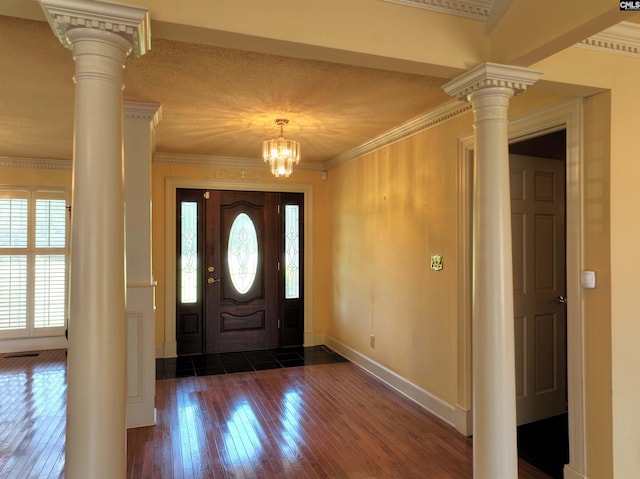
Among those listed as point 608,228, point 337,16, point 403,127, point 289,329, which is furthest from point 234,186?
point 608,228

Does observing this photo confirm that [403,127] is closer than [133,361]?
No

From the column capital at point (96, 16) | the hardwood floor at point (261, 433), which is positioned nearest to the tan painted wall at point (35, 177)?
the hardwood floor at point (261, 433)

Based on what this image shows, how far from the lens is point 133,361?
3.23 metres

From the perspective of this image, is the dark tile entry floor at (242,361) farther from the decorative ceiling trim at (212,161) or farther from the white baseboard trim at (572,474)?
the white baseboard trim at (572,474)

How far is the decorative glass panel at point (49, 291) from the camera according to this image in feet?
18.3

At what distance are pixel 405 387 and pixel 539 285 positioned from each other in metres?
1.48

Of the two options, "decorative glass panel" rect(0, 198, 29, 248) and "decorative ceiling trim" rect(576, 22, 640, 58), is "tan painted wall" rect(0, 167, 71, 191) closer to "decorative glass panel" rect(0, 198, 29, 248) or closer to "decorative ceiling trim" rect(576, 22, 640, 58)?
"decorative glass panel" rect(0, 198, 29, 248)

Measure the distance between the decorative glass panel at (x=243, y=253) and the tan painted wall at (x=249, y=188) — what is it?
505 mm

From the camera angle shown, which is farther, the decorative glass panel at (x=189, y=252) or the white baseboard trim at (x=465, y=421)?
the decorative glass panel at (x=189, y=252)

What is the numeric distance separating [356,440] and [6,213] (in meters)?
5.22

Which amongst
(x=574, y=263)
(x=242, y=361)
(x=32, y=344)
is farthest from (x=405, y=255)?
(x=32, y=344)

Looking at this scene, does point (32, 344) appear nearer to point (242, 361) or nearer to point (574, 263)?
point (242, 361)

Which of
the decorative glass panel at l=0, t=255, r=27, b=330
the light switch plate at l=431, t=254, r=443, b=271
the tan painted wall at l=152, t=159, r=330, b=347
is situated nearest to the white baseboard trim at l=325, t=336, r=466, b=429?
the tan painted wall at l=152, t=159, r=330, b=347

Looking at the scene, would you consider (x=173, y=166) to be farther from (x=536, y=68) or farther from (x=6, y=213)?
(x=536, y=68)
